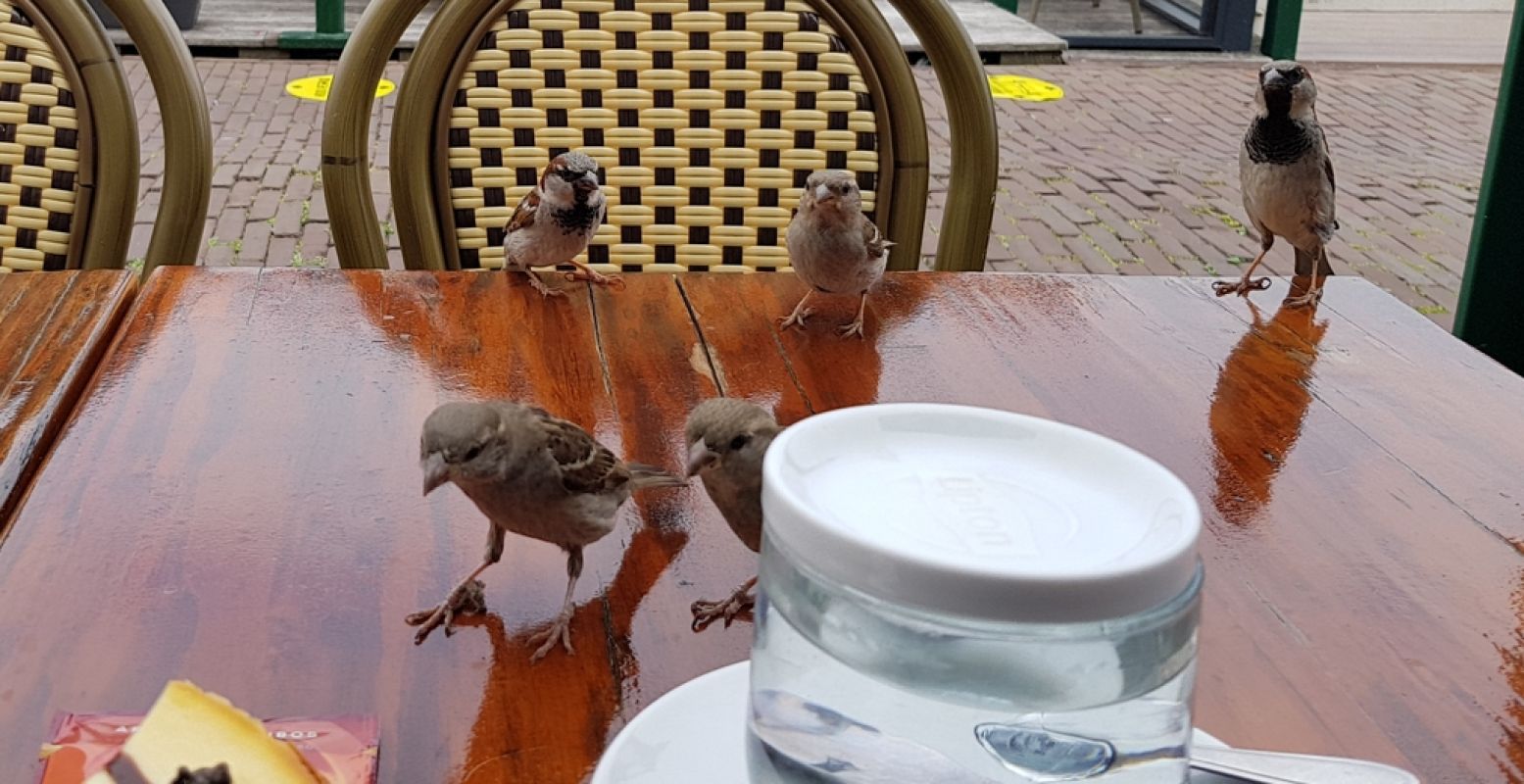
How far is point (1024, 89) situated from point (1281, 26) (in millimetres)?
1869

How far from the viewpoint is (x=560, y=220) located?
1.77 metres

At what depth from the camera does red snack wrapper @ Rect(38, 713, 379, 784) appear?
0.75 metres

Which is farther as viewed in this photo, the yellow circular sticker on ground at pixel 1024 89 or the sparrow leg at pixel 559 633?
the yellow circular sticker on ground at pixel 1024 89

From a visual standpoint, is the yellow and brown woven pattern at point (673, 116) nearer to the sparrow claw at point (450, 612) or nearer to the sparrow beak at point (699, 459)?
the sparrow beak at point (699, 459)

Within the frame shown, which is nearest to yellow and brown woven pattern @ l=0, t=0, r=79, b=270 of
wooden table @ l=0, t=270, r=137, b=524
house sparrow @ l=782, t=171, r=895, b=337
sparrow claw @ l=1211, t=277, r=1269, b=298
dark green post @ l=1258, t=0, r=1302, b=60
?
wooden table @ l=0, t=270, r=137, b=524

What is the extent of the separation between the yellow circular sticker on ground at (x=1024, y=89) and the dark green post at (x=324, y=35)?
3216 mm

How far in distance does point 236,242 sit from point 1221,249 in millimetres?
3154

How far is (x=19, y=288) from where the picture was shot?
1488 mm

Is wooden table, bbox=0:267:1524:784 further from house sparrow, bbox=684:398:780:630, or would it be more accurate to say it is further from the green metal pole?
the green metal pole

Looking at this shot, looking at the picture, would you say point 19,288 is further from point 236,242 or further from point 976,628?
point 236,242

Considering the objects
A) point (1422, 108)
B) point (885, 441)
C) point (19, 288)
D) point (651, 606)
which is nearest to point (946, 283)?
point (651, 606)

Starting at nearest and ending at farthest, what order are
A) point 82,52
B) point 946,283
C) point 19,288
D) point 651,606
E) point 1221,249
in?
point 651,606 < point 19,288 < point 946,283 < point 82,52 < point 1221,249

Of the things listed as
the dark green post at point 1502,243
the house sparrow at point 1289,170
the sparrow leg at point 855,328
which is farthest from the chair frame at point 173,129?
the dark green post at point 1502,243

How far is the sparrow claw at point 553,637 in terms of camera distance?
0.89 meters
